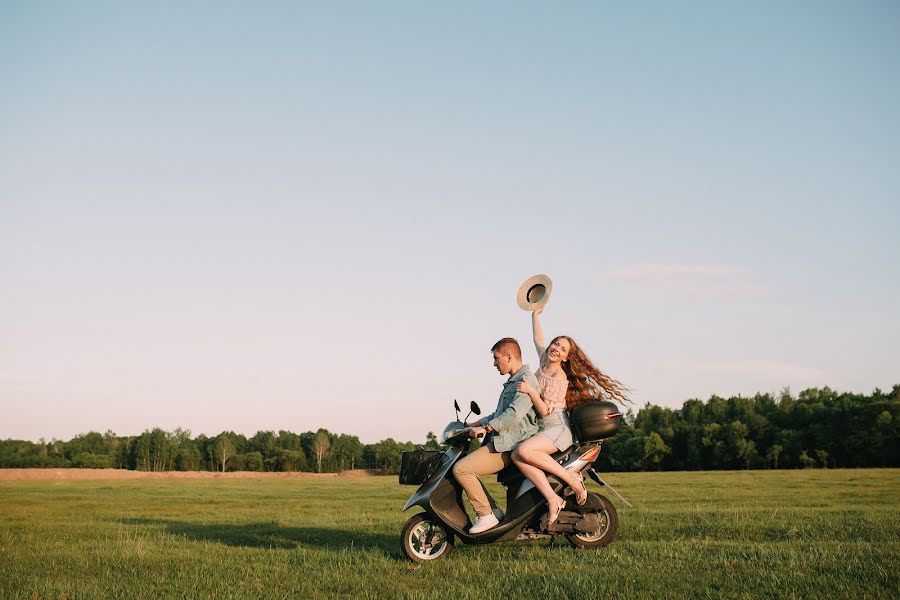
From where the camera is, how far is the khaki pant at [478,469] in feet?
27.0

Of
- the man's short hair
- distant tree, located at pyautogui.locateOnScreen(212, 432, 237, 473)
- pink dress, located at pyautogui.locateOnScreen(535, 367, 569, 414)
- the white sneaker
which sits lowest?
distant tree, located at pyautogui.locateOnScreen(212, 432, 237, 473)

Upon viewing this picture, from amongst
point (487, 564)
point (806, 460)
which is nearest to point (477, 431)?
point (487, 564)

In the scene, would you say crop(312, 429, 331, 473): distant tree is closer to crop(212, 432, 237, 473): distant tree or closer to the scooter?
crop(212, 432, 237, 473): distant tree

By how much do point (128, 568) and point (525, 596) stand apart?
16.2 feet

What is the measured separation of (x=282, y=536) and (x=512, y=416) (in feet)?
19.2

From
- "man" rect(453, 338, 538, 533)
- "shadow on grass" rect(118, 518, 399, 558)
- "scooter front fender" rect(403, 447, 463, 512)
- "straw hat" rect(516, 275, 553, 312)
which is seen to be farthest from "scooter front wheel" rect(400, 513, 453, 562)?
"straw hat" rect(516, 275, 553, 312)

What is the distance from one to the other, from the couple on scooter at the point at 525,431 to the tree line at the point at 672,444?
5507 cm

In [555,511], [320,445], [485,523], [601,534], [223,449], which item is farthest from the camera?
[320,445]

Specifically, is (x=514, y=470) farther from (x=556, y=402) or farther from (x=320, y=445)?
(x=320, y=445)

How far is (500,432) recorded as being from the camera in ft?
27.1

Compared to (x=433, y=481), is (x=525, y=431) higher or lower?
higher

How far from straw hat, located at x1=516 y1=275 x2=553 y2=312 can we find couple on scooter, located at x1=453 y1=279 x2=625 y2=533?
36.0 inches

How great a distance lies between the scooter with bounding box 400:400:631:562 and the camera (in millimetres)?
8258

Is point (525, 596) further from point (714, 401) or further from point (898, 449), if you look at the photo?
point (714, 401)
